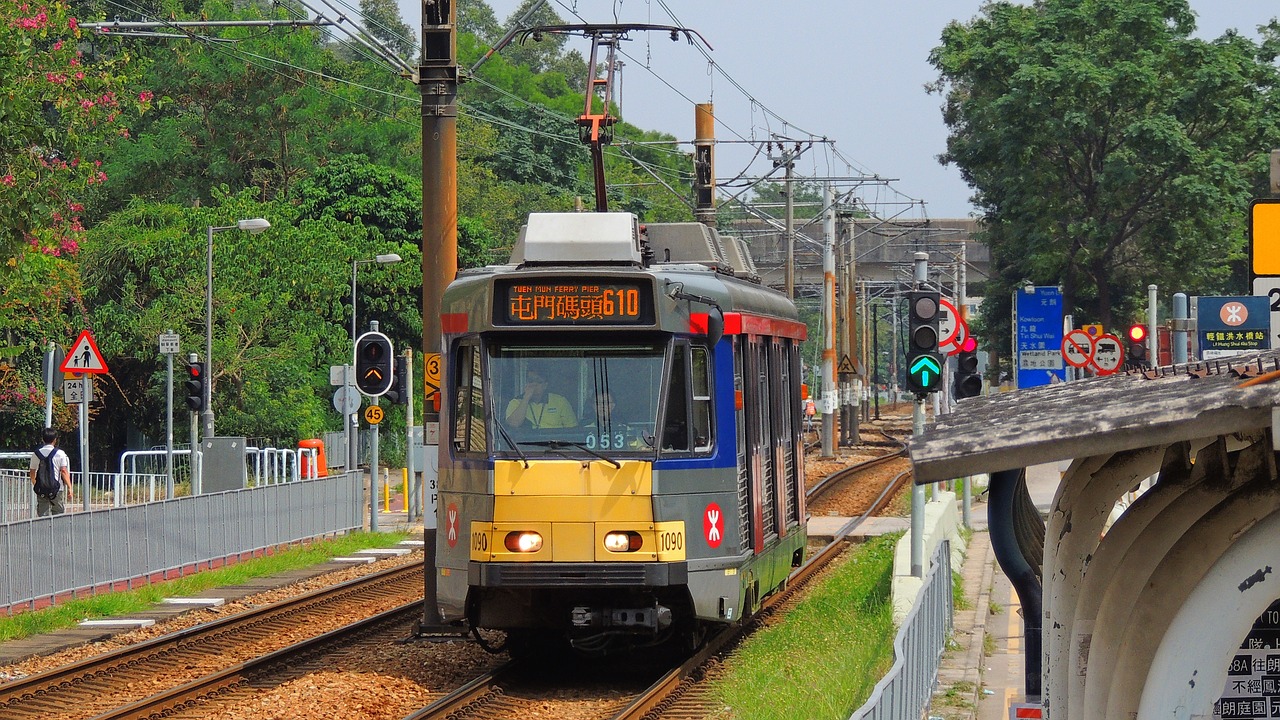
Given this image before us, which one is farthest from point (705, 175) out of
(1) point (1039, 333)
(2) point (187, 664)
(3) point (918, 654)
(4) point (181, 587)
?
(3) point (918, 654)

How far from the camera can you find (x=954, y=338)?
19.7 m

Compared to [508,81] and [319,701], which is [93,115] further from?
[508,81]

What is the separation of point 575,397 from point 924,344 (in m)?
6.02

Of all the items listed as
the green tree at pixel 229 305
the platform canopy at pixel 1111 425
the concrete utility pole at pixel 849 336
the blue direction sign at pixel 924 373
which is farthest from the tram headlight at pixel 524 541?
the concrete utility pole at pixel 849 336

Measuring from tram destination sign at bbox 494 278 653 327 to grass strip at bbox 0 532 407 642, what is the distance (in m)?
7.14

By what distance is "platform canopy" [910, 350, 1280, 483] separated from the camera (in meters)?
3.66

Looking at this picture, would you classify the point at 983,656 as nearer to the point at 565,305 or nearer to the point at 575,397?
the point at 575,397

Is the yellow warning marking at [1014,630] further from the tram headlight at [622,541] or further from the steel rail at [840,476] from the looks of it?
the steel rail at [840,476]

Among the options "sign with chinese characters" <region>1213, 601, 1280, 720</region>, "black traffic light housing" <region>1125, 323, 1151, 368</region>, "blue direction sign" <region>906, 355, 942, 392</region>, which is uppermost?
"black traffic light housing" <region>1125, 323, 1151, 368</region>

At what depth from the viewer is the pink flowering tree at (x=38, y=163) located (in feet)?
58.8

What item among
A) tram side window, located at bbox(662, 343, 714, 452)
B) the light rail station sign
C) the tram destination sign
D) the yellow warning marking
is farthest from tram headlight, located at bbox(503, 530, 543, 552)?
the light rail station sign

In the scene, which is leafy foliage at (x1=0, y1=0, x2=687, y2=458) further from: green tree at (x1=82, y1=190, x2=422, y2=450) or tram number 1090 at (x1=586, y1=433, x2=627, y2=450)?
tram number 1090 at (x1=586, y1=433, x2=627, y2=450)

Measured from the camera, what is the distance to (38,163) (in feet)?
62.7

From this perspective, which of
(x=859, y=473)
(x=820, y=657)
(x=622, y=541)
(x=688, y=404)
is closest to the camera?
(x=622, y=541)
